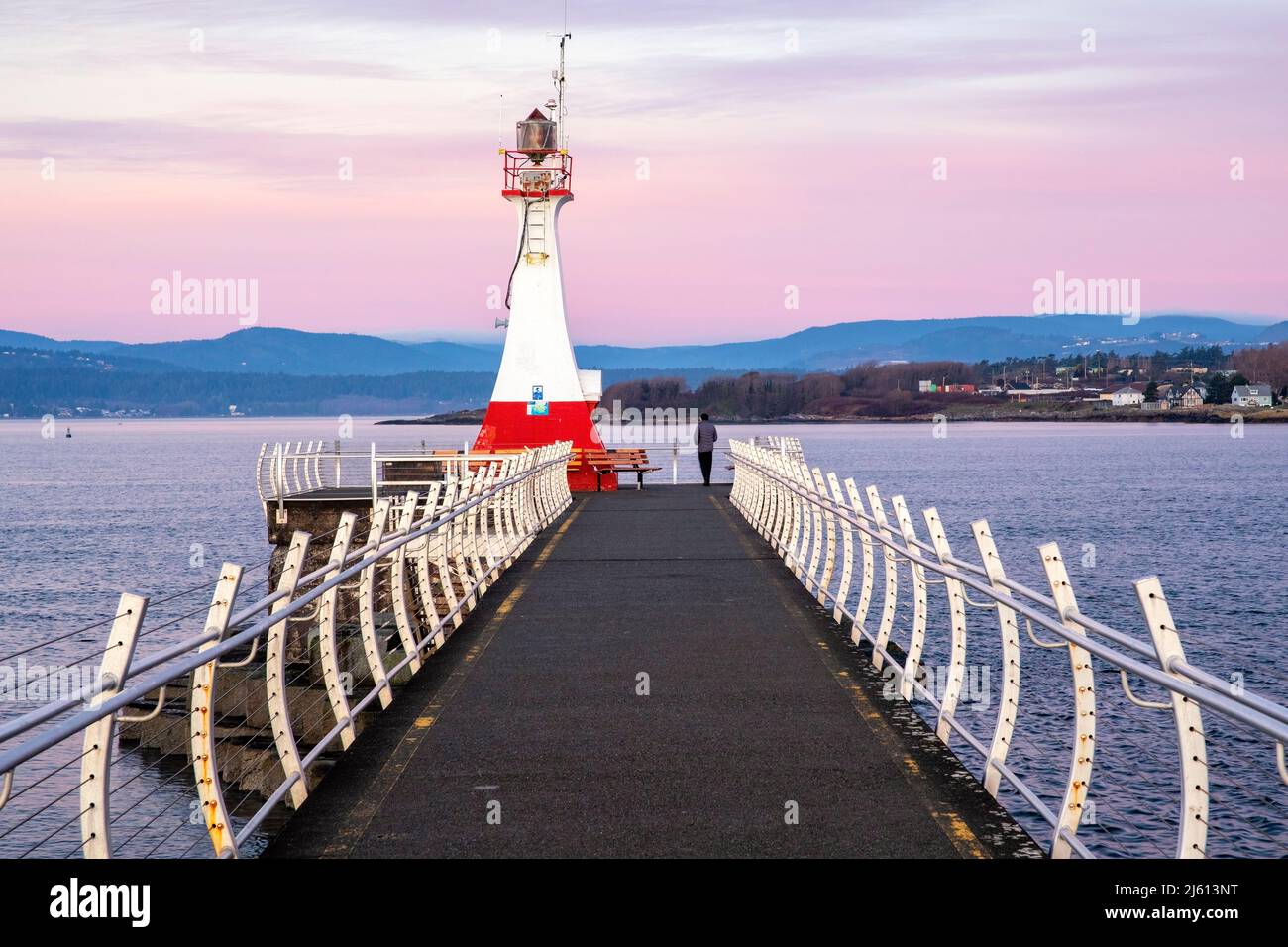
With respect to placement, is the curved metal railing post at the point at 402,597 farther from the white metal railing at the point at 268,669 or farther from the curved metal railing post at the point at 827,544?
the curved metal railing post at the point at 827,544

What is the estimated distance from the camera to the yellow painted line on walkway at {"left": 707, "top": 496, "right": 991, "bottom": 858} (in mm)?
6406

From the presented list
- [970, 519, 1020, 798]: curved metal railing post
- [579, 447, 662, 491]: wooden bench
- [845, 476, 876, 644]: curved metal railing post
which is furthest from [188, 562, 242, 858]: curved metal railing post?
[579, 447, 662, 491]: wooden bench

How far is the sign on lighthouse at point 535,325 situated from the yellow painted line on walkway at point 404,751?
2002 cm

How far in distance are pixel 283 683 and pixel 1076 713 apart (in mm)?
3751

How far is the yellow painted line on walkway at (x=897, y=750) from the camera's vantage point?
6406 mm

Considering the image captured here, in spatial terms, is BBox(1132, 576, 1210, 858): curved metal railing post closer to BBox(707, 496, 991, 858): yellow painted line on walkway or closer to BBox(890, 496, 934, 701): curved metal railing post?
BBox(707, 496, 991, 858): yellow painted line on walkway

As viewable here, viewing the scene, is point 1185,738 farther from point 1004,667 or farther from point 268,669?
point 268,669

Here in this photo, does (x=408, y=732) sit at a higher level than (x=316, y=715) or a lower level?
higher

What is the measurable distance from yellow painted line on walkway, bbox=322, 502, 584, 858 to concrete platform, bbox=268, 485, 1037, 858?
19 millimetres

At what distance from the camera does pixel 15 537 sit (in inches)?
2336
